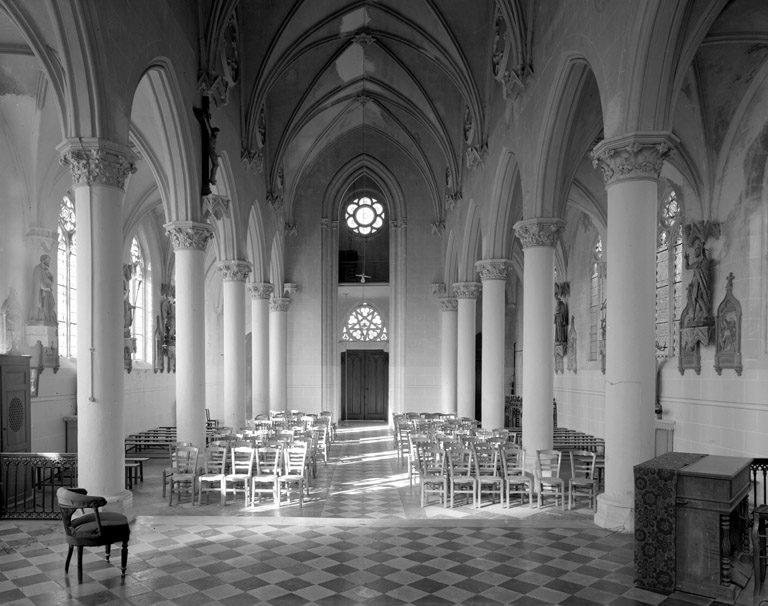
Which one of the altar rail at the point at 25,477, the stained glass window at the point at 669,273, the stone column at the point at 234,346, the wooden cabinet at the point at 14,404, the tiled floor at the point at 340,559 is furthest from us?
the stone column at the point at 234,346

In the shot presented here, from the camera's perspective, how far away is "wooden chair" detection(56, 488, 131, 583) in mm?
7035

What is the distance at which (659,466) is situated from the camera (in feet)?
21.8

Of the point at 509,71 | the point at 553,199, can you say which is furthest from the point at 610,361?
the point at 509,71

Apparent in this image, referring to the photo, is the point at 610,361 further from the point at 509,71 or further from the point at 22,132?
the point at 22,132

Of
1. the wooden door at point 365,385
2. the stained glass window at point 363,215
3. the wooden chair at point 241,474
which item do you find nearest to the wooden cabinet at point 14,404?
the wooden chair at point 241,474

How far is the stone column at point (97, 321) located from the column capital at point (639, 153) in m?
7.85

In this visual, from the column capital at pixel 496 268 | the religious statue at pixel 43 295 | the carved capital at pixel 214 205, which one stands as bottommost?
the religious statue at pixel 43 295

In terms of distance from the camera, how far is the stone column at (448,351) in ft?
88.5

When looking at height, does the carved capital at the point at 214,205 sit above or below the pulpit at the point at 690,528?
above

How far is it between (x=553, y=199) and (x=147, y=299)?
1795 centimetres

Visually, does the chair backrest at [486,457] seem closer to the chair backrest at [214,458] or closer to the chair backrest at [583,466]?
the chair backrest at [583,466]

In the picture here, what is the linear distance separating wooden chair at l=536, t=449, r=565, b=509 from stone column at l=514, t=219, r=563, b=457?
93cm

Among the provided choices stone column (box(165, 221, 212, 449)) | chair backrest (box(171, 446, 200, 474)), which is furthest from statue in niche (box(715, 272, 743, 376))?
stone column (box(165, 221, 212, 449))

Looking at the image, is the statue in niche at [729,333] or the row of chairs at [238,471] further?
the statue in niche at [729,333]
